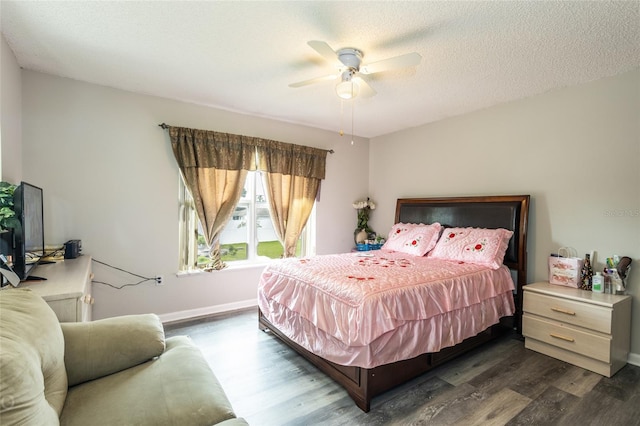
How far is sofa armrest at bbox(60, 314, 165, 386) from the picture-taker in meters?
1.37

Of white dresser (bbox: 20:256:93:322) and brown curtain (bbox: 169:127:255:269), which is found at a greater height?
brown curtain (bbox: 169:127:255:269)

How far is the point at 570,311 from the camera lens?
248cm

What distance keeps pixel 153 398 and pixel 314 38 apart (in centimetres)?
228

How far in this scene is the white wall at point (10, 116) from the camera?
2107mm

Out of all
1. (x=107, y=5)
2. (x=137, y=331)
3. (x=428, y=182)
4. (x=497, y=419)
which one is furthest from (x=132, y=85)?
(x=497, y=419)

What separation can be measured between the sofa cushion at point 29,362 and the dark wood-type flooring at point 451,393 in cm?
111

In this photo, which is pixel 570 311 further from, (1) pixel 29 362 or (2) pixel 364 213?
(1) pixel 29 362

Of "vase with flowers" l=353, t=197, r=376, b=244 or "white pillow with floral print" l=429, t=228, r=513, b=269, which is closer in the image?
"white pillow with floral print" l=429, t=228, r=513, b=269

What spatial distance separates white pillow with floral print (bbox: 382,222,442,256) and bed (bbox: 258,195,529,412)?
11cm

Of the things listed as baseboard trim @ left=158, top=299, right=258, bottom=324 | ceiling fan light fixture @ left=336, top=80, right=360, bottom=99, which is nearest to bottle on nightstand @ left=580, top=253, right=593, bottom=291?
ceiling fan light fixture @ left=336, top=80, right=360, bottom=99

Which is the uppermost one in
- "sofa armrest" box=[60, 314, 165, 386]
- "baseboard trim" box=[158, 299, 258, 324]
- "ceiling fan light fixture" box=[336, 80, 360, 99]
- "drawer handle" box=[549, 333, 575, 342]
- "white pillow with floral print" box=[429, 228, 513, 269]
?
"ceiling fan light fixture" box=[336, 80, 360, 99]

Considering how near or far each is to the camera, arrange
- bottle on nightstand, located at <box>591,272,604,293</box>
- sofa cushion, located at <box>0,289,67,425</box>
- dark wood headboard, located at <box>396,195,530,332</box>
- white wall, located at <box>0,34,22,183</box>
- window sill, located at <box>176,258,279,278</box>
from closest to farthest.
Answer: sofa cushion, located at <box>0,289,67,425</box>, white wall, located at <box>0,34,22,183</box>, bottle on nightstand, located at <box>591,272,604,293</box>, dark wood headboard, located at <box>396,195,530,332</box>, window sill, located at <box>176,258,279,278</box>

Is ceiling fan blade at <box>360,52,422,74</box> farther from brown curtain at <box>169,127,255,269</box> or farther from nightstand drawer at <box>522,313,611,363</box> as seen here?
nightstand drawer at <box>522,313,611,363</box>

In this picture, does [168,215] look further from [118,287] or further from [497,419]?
[497,419]
